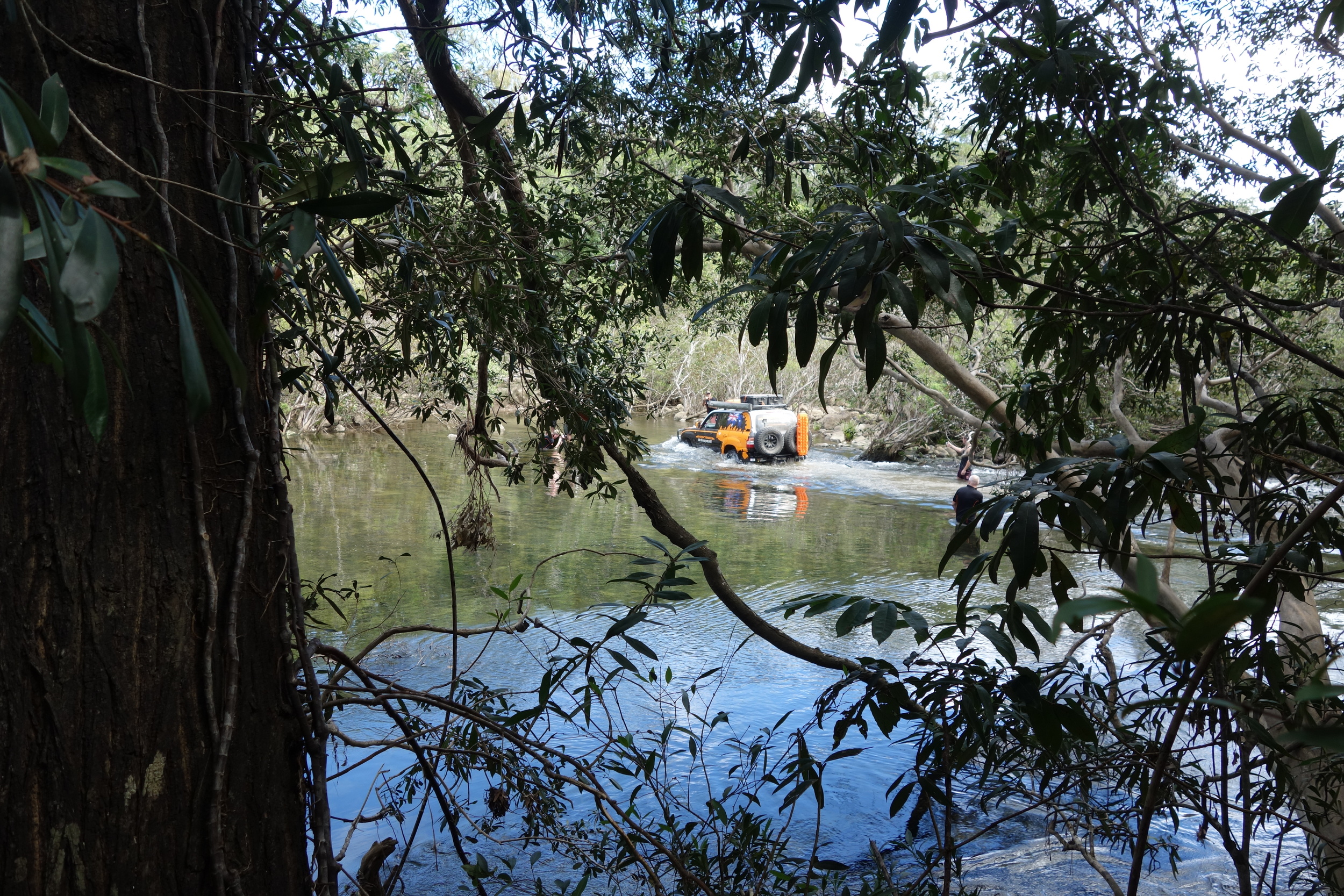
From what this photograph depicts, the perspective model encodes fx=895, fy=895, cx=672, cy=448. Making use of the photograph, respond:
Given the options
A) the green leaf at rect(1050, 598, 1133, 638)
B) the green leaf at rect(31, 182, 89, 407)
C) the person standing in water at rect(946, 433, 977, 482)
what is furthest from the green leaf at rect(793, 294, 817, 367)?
the person standing in water at rect(946, 433, 977, 482)

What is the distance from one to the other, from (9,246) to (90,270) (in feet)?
0.11

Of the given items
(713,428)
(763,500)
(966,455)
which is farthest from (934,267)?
(713,428)

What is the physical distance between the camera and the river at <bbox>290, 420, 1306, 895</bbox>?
12.3 feet

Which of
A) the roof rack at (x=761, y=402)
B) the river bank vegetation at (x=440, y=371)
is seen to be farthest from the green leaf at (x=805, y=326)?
the roof rack at (x=761, y=402)

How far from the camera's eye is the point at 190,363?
0.53m

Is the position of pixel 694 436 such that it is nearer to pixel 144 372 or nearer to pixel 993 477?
pixel 993 477

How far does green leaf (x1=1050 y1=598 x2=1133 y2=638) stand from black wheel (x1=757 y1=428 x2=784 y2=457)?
1400cm

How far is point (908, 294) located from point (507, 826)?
124 inches

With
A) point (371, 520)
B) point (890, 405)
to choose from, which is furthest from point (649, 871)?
point (890, 405)

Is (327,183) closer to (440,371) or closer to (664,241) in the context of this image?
(664,241)

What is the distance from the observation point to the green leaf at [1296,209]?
1.07 m

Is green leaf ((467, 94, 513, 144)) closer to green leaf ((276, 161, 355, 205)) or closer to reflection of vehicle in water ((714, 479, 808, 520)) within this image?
green leaf ((276, 161, 355, 205))

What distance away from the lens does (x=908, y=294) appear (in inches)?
39.0

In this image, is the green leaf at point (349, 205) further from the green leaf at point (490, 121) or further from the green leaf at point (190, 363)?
the green leaf at point (490, 121)
